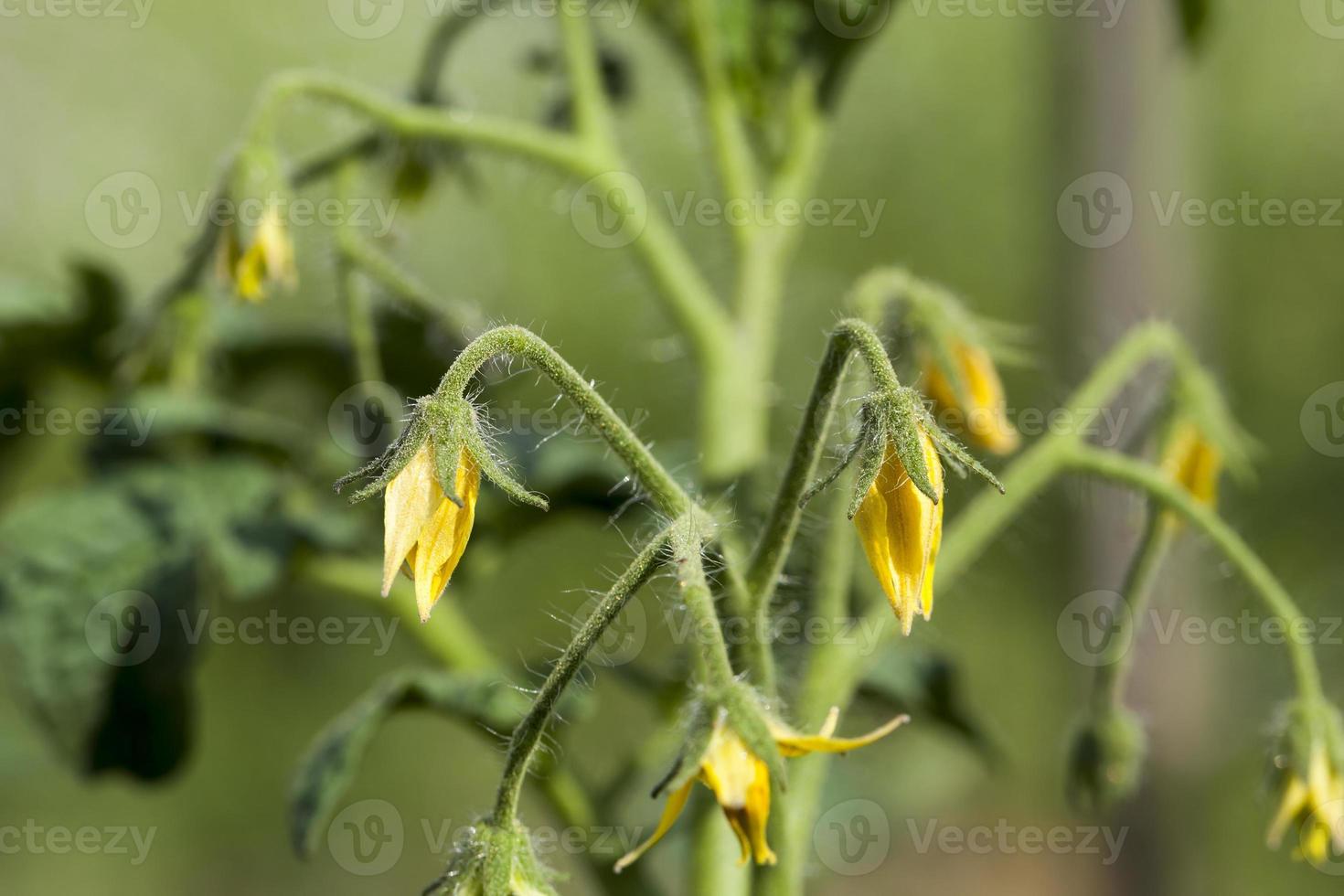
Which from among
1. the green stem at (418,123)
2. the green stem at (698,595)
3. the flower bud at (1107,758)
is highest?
the green stem at (418,123)

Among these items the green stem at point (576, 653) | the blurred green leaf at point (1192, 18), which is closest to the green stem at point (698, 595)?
the green stem at point (576, 653)

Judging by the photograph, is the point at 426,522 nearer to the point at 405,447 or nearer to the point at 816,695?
the point at 405,447

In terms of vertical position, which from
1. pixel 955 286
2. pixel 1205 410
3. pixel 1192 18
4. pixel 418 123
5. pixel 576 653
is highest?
pixel 955 286

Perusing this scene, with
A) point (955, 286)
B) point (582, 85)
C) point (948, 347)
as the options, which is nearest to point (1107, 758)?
point (948, 347)

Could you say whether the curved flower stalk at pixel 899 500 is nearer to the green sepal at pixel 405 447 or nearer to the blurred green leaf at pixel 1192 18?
the green sepal at pixel 405 447

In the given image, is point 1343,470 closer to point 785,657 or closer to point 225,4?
point 785,657

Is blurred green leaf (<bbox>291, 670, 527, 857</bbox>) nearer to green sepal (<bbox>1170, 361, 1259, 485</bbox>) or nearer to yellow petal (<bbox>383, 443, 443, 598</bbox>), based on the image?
yellow petal (<bbox>383, 443, 443, 598</bbox>)
